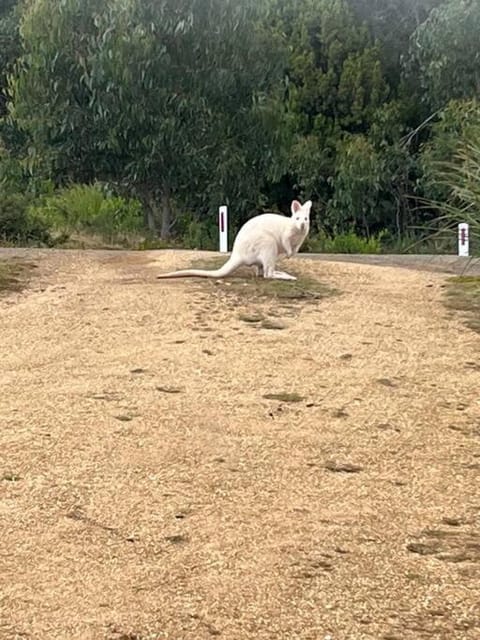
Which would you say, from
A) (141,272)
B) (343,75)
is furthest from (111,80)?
(141,272)

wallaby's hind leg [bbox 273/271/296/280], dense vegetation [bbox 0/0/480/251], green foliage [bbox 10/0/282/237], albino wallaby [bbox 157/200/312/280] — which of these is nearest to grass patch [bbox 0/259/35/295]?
albino wallaby [bbox 157/200/312/280]

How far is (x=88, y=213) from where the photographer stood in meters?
20.6

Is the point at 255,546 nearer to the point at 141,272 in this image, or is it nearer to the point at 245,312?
the point at 245,312

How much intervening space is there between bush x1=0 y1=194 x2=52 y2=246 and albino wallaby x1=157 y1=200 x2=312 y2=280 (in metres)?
8.09

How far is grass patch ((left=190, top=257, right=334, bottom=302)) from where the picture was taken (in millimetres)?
8586

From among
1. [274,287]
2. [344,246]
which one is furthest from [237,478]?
[344,246]

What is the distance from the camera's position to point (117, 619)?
9.68ft

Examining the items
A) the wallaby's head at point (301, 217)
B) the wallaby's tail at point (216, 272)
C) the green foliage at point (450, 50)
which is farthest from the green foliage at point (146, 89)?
the wallaby's head at point (301, 217)

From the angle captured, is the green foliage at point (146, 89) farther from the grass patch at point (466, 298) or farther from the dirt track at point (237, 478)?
the dirt track at point (237, 478)

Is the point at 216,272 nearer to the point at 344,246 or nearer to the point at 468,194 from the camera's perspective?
the point at 468,194

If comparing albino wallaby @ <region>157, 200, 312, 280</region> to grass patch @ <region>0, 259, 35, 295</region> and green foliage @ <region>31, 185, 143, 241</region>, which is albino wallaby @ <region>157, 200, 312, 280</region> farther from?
green foliage @ <region>31, 185, 143, 241</region>

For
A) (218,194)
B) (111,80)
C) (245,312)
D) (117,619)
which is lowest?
(117,619)

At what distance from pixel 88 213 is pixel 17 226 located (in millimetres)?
3687

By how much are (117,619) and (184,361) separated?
329cm
